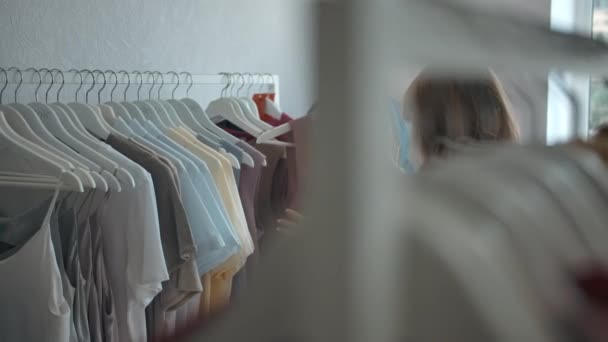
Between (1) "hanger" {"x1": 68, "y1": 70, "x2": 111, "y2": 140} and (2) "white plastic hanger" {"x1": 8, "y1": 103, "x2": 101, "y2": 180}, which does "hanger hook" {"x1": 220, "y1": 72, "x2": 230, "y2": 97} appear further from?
(2) "white plastic hanger" {"x1": 8, "y1": 103, "x2": 101, "y2": 180}

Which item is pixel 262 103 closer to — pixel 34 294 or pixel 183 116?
pixel 183 116

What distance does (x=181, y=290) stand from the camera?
1.15 m

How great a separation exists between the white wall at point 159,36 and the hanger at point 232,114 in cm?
16

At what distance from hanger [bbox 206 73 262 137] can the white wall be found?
0.53ft

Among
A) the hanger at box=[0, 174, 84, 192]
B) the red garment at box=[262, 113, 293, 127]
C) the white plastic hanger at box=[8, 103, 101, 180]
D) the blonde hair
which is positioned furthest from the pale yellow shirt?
the blonde hair

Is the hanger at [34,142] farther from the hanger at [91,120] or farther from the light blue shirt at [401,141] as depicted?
the light blue shirt at [401,141]

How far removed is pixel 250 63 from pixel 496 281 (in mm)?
2057

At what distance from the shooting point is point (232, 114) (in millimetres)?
1633

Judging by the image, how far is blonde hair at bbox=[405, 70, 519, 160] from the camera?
0.55 m

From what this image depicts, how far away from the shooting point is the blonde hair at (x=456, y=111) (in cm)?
55

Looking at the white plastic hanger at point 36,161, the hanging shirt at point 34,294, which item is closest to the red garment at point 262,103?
the white plastic hanger at point 36,161

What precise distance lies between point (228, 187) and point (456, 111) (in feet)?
2.59

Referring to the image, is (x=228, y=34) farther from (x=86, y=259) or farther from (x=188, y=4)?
(x=86, y=259)

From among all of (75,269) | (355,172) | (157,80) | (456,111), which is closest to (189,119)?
(157,80)
